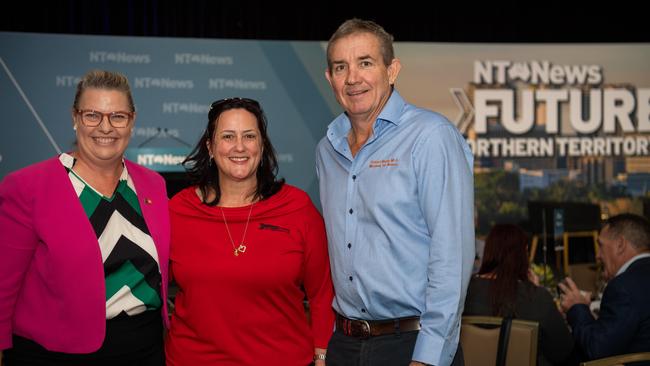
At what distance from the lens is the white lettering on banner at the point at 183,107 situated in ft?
26.7

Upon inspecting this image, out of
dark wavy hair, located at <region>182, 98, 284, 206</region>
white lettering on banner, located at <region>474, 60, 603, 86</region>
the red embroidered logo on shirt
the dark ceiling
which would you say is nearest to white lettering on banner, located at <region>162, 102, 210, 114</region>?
the dark ceiling

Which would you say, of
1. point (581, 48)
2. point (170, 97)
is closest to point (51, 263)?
point (170, 97)

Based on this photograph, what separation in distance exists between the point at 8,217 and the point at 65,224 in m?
0.18

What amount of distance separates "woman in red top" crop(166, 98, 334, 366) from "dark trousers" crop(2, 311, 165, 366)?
0.10m

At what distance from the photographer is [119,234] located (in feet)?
8.26

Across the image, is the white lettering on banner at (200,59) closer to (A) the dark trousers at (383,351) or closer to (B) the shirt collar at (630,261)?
(B) the shirt collar at (630,261)

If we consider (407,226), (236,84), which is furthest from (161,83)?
(407,226)

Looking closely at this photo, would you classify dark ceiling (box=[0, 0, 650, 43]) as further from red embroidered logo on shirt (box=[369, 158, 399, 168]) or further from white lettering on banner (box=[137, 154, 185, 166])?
red embroidered logo on shirt (box=[369, 158, 399, 168])

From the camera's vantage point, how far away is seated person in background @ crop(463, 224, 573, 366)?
393 centimetres

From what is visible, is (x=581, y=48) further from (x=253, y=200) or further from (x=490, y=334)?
(x=253, y=200)

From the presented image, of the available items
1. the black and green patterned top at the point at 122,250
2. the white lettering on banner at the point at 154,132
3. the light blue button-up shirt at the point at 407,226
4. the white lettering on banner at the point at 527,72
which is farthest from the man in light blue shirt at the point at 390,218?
the white lettering on banner at the point at 527,72

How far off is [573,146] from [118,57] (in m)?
5.29

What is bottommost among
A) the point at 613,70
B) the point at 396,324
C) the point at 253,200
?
the point at 396,324

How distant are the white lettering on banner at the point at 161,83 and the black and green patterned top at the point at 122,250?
5.74 metres
